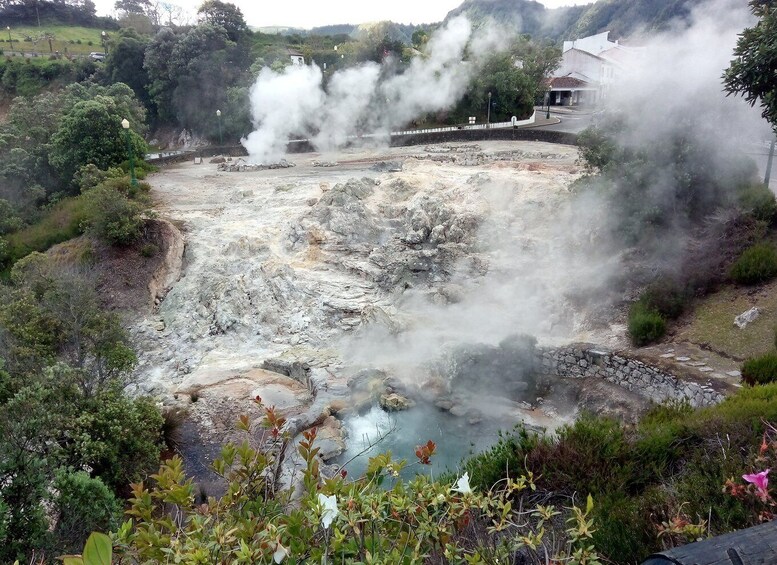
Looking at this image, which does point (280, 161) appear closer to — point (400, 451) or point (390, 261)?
point (390, 261)

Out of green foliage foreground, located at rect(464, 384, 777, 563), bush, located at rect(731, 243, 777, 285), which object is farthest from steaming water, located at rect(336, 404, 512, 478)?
bush, located at rect(731, 243, 777, 285)

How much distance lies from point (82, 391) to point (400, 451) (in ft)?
15.9

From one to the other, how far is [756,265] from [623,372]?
10.8 ft

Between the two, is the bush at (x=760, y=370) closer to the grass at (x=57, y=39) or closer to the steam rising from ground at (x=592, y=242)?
the steam rising from ground at (x=592, y=242)

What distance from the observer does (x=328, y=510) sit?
2459 millimetres

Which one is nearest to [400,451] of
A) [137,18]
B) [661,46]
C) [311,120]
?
[661,46]

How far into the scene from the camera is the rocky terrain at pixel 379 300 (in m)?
10.4

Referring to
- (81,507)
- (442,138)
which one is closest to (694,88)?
(81,507)

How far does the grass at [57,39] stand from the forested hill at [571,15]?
37.5 m

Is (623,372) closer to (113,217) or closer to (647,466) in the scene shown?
(647,466)

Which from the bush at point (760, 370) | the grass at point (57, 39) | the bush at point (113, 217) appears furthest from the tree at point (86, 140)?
the grass at point (57, 39)

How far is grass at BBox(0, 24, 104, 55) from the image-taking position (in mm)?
46188

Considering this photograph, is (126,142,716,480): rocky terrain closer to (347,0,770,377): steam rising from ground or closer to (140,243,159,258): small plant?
(347,0,770,377): steam rising from ground

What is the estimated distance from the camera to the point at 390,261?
14828 millimetres
